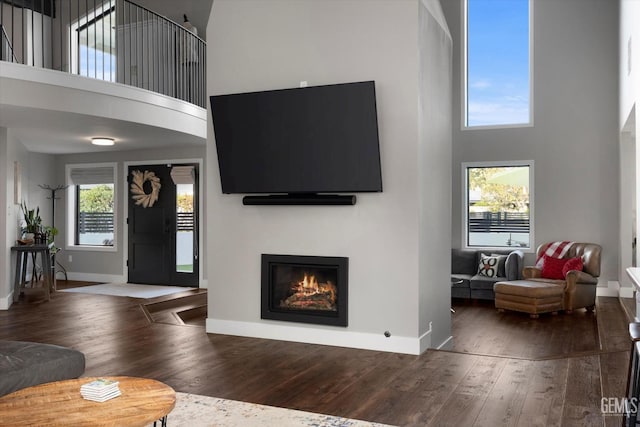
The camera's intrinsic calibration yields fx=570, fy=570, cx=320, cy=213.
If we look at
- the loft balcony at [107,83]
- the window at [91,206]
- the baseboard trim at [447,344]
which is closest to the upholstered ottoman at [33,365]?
the baseboard trim at [447,344]

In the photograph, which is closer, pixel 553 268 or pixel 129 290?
pixel 553 268

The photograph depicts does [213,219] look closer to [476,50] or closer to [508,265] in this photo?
[508,265]

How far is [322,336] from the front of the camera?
5.07m

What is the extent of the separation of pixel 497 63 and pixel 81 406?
8707 mm

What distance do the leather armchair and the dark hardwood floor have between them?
2.90ft

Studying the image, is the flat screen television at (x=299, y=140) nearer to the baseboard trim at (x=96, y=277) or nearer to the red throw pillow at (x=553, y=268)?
the red throw pillow at (x=553, y=268)

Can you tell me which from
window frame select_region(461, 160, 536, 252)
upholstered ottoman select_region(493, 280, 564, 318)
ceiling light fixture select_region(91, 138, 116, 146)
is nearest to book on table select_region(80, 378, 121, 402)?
upholstered ottoman select_region(493, 280, 564, 318)

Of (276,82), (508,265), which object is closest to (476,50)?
(508,265)

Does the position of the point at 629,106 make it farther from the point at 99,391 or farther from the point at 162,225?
the point at 162,225

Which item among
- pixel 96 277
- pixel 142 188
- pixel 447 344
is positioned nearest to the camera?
pixel 447 344

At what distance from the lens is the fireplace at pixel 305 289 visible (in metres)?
5.02

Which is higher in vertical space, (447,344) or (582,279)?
(582,279)

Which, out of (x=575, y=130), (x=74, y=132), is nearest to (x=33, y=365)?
(x=74, y=132)

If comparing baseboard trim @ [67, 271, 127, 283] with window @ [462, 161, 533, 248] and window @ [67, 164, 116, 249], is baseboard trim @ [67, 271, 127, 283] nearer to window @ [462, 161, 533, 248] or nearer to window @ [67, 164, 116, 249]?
window @ [67, 164, 116, 249]
